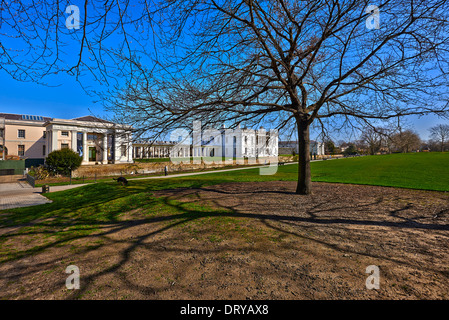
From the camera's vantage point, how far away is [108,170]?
24500mm

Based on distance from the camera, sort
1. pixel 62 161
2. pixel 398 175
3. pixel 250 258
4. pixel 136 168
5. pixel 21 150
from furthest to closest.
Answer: pixel 21 150 < pixel 136 168 < pixel 62 161 < pixel 398 175 < pixel 250 258

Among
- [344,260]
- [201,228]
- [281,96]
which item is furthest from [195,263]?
[281,96]

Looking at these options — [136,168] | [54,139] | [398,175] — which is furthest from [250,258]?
[54,139]

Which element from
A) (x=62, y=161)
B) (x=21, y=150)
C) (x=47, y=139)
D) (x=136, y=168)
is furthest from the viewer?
(x=21, y=150)

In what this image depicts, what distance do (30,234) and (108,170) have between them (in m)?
21.4

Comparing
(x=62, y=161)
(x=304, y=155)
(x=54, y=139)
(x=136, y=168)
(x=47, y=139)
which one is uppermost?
(x=47, y=139)

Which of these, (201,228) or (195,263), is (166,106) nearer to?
(201,228)

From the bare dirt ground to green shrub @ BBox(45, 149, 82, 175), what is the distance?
2261cm

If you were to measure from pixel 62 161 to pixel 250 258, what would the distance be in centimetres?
2673

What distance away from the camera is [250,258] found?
329 cm

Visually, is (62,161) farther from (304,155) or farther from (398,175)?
(398,175)

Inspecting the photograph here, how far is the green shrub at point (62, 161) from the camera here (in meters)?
22.4

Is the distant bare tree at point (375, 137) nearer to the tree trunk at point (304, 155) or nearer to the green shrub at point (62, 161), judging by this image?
the tree trunk at point (304, 155)

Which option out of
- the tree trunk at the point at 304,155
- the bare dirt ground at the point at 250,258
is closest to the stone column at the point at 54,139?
the bare dirt ground at the point at 250,258
